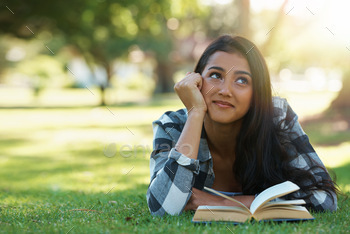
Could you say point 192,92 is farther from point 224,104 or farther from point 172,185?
point 172,185

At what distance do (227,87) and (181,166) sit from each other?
707mm

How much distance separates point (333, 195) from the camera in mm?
3170

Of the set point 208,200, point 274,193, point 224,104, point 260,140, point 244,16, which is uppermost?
point 244,16

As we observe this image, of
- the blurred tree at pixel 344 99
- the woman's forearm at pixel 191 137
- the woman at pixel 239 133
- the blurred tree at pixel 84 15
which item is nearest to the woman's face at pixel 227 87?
the woman at pixel 239 133

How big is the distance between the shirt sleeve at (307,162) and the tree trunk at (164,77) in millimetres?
32289

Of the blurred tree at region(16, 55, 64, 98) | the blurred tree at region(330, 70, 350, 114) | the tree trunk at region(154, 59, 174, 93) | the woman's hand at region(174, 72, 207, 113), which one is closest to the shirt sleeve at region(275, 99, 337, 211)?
the woman's hand at region(174, 72, 207, 113)

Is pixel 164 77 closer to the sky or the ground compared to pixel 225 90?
closer to the sky

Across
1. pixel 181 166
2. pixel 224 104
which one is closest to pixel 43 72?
pixel 224 104

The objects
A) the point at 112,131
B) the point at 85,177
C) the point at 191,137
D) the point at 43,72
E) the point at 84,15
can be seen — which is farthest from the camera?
the point at 43,72

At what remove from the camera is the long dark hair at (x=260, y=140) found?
3.35 meters

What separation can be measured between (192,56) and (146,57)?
4498 mm

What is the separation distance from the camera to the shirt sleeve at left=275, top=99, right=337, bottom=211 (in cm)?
312

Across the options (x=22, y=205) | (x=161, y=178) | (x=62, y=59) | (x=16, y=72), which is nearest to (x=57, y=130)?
(x=22, y=205)

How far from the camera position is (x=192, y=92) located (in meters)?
3.31
